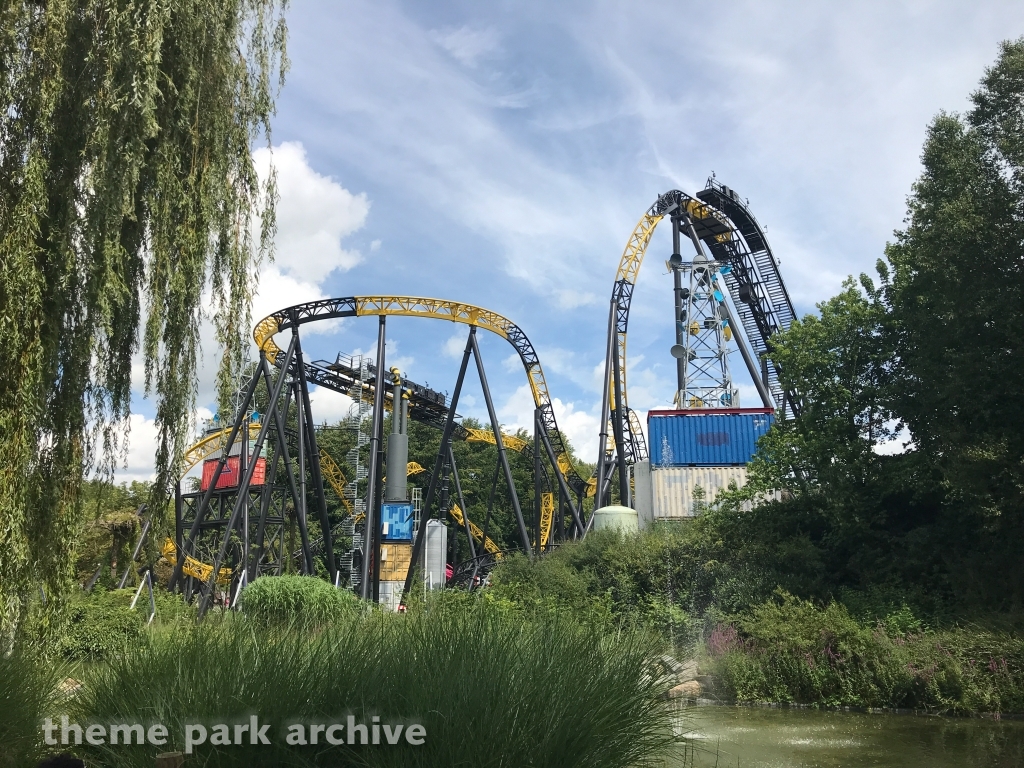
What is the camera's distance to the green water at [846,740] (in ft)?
26.5

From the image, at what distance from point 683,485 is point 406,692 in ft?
61.2

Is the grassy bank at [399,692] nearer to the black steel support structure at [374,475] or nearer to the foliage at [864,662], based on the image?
the foliage at [864,662]

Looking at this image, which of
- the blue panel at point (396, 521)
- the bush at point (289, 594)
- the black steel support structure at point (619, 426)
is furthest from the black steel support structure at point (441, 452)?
the bush at point (289, 594)

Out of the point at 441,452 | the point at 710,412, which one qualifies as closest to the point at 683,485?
the point at 710,412

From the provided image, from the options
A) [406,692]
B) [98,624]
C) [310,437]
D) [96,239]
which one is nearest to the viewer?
[406,692]

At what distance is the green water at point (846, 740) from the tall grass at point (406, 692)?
151 centimetres

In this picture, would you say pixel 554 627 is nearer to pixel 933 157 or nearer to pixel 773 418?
pixel 933 157

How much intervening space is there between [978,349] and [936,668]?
230 inches

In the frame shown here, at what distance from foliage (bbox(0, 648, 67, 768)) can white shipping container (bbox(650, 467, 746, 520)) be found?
60.1ft

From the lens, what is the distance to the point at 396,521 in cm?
2692

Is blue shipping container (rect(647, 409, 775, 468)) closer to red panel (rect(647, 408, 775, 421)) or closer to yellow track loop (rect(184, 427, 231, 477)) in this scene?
red panel (rect(647, 408, 775, 421))

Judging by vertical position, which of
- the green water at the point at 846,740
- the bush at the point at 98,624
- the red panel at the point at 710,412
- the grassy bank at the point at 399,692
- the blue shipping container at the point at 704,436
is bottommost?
the green water at the point at 846,740

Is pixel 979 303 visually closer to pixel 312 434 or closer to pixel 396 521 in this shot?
pixel 312 434

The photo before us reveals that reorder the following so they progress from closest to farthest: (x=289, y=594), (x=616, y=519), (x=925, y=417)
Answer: (x=289, y=594), (x=925, y=417), (x=616, y=519)
